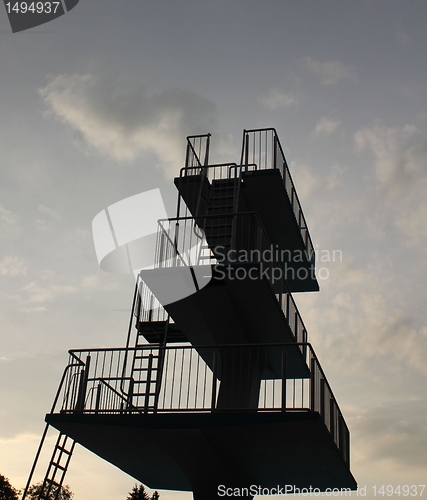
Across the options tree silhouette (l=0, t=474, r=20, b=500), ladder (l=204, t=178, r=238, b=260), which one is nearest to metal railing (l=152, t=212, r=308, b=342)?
ladder (l=204, t=178, r=238, b=260)

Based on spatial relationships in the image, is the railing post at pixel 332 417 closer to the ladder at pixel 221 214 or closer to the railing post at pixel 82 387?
the ladder at pixel 221 214

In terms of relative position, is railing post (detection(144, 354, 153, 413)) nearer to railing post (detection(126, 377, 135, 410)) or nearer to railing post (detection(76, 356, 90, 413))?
railing post (detection(126, 377, 135, 410))

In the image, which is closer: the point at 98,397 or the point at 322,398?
the point at 322,398

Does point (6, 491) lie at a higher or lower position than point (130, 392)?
higher

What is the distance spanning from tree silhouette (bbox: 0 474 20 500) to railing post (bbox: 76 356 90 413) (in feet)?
142

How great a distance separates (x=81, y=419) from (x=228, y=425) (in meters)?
3.67

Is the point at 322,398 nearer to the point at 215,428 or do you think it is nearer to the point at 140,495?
the point at 215,428

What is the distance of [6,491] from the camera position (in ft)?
176

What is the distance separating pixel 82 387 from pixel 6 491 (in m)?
44.1

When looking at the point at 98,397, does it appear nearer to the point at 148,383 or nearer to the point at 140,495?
the point at 148,383

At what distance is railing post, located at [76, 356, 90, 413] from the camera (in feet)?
50.3

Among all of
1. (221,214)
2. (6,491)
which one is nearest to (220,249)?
(221,214)

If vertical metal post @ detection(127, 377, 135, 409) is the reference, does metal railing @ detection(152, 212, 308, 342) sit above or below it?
above

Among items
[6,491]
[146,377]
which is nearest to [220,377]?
[146,377]
